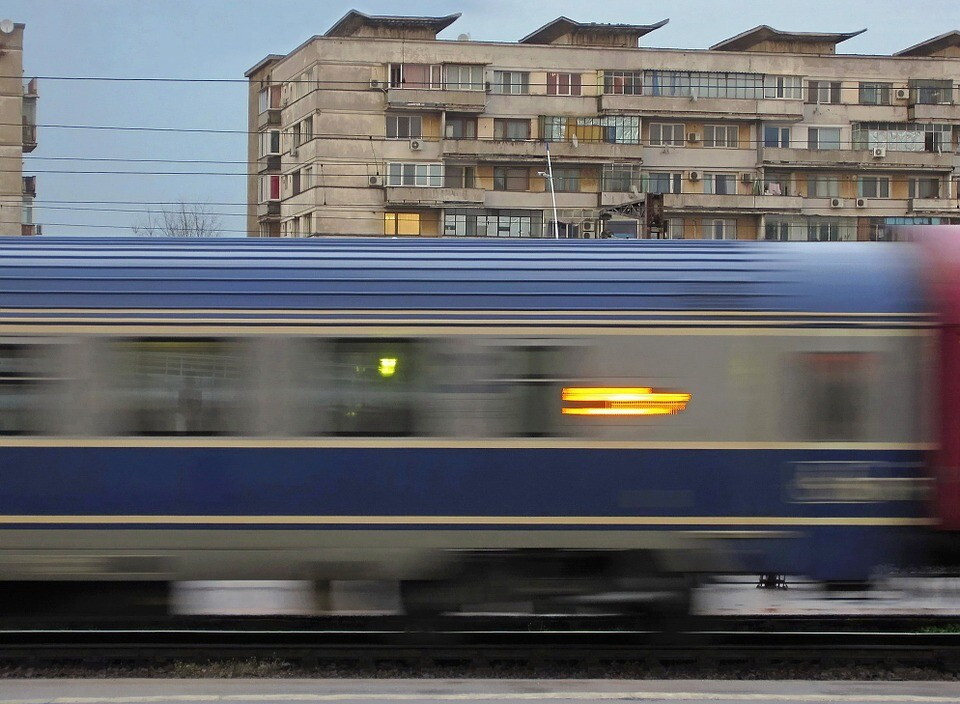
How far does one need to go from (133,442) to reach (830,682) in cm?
462

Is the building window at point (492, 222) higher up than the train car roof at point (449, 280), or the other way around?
the building window at point (492, 222)

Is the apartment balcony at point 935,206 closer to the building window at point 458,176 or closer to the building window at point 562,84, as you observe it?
the building window at point 562,84

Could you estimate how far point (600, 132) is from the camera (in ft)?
177

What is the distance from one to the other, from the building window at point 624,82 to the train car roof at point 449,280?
1855 inches

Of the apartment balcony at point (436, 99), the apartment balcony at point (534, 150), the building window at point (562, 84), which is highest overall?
the building window at point (562, 84)

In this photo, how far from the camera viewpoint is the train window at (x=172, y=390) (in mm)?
8258

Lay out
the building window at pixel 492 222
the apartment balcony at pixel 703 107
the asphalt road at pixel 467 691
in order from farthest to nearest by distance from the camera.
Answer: the apartment balcony at pixel 703 107
the building window at pixel 492 222
the asphalt road at pixel 467 691

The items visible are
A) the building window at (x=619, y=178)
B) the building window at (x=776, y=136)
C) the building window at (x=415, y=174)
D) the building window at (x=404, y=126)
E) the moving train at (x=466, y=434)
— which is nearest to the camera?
the moving train at (x=466, y=434)

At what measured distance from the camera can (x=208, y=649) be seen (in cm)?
843

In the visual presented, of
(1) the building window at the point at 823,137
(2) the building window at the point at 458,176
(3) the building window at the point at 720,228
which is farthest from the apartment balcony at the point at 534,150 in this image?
(1) the building window at the point at 823,137

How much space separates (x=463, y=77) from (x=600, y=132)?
6.19m

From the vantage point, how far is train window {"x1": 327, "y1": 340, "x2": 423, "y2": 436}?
8242 mm

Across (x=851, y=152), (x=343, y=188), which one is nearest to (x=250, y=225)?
(x=343, y=188)

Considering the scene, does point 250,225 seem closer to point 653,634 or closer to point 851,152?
point 851,152
